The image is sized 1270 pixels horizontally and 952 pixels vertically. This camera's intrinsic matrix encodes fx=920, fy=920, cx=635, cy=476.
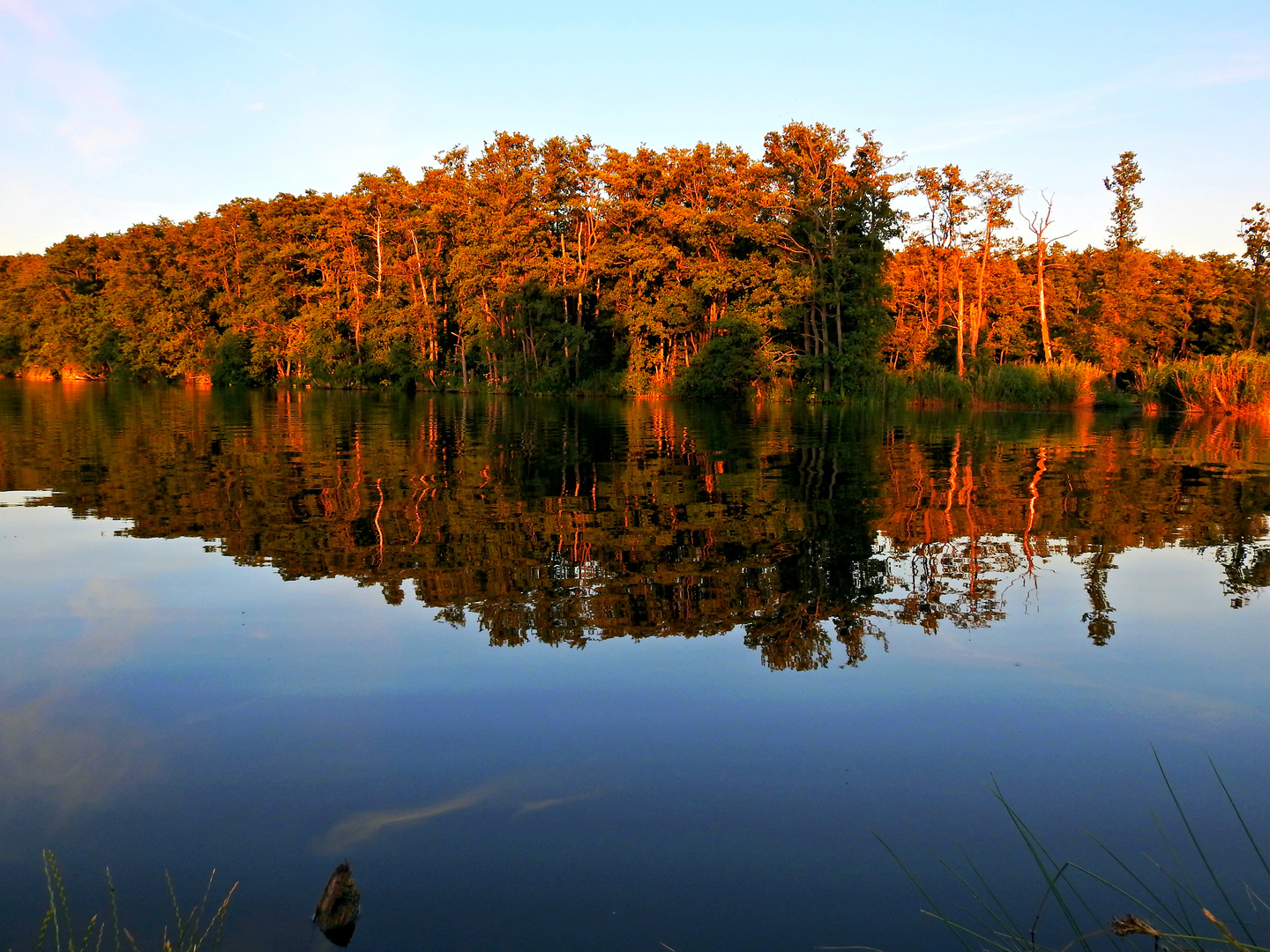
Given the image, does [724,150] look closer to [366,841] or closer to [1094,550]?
[1094,550]

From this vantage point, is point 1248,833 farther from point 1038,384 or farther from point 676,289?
point 676,289

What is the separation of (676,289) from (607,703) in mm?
50479

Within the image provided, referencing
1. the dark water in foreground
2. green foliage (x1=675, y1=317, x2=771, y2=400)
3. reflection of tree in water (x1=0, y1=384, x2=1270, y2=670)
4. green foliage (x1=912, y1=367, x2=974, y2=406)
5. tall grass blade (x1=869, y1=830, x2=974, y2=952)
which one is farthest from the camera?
green foliage (x1=675, y1=317, x2=771, y2=400)

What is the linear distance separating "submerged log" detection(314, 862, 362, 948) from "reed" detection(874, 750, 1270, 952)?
2170 millimetres

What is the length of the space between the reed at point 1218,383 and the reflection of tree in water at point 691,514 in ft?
20.7

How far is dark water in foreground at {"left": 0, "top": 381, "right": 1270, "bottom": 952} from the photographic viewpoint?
3.87m

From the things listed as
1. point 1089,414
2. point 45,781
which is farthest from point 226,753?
point 1089,414

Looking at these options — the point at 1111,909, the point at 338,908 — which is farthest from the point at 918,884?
the point at 338,908

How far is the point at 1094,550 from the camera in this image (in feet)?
35.0

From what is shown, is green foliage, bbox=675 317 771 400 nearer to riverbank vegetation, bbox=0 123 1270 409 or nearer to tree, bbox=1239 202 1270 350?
riverbank vegetation, bbox=0 123 1270 409

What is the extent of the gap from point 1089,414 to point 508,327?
3731 centimetres

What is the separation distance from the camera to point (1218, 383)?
3325 centimetres

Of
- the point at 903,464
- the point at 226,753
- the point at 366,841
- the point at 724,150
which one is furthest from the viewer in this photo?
the point at 724,150

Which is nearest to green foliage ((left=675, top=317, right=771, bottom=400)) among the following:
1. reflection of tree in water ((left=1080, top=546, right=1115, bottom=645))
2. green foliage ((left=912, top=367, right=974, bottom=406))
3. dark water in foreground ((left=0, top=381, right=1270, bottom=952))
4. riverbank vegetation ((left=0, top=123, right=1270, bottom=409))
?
riverbank vegetation ((left=0, top=123, right=1270, bottom=409))
